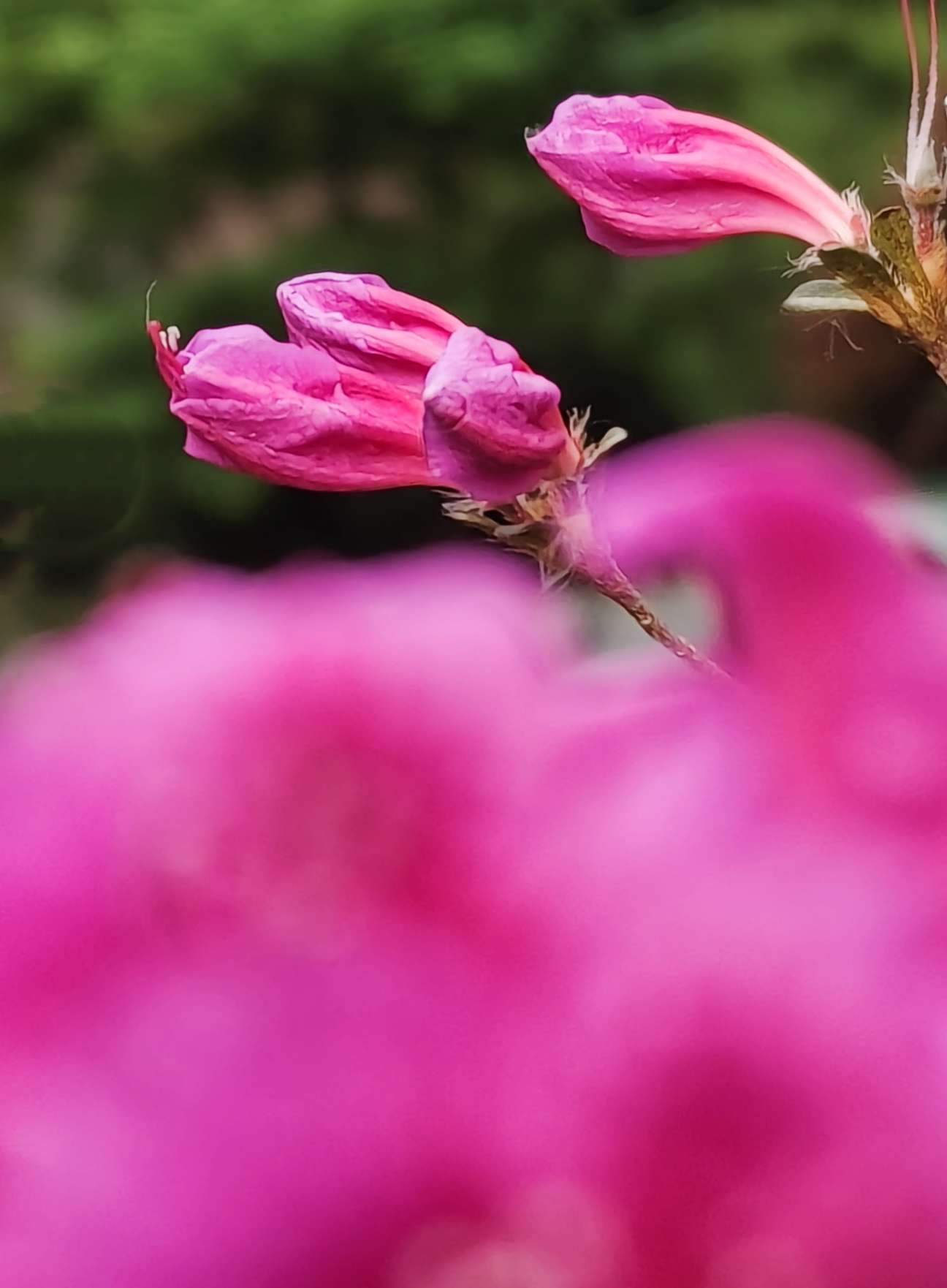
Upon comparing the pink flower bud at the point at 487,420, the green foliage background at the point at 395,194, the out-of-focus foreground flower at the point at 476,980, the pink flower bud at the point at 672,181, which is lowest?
the out-of-focus foreground flower at the point at 476,980

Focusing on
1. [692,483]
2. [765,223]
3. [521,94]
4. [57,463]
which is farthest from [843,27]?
[692,483]

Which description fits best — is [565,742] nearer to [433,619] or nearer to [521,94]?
[433,619]

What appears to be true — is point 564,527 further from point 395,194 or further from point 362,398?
point 395,194

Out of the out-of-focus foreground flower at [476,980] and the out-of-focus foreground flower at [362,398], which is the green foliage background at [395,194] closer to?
the out-of-focus foreground flower at [362,398]

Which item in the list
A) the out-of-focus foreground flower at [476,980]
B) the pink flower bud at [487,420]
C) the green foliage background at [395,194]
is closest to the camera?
the out-of-focus foreground flower at [476,980]

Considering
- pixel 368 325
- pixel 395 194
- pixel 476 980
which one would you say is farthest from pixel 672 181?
pixel 395 194

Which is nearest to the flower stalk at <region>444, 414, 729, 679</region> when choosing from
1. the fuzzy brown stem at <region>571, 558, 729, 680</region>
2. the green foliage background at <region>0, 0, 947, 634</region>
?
the fuzzy brown stem at <region>571, 558, 729, 680</region>

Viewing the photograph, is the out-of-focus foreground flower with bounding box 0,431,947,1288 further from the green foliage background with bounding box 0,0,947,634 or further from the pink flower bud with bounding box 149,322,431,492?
the green foliage background with bounding box 0,0,947,634

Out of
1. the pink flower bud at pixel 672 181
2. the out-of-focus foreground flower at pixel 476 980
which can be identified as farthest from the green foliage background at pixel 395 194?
the out-of-focus foreground flower at pixel 476 980
